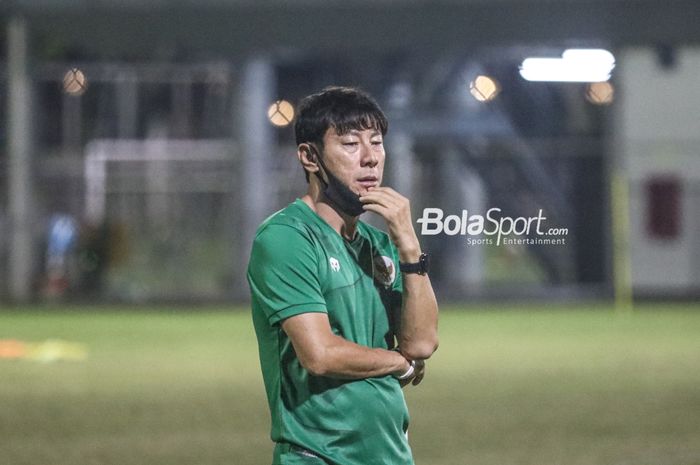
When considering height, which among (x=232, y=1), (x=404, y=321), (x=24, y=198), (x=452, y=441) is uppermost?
(x=232, y=1)

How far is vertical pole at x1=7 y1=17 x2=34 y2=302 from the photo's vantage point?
102 ft

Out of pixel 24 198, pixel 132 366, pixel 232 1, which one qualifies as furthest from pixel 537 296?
pixel 132 366

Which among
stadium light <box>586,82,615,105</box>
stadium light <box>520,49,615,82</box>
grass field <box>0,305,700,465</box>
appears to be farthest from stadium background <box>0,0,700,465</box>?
stadium light <box>520,49,615,82</box>

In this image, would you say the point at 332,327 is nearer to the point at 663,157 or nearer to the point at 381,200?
the point at 381,200

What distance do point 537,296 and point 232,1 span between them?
901cm

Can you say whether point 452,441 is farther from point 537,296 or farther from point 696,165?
point 696,165

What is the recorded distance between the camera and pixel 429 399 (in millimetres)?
14141

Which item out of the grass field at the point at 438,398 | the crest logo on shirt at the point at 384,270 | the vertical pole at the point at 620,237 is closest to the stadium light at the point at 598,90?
the grass field at the point at 438,398

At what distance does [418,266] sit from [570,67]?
1.09 meters

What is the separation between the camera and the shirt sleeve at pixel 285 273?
13.7ft

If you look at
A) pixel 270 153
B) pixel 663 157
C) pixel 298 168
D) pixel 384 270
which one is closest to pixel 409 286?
pixel 384 270

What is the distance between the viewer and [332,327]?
14.1ft

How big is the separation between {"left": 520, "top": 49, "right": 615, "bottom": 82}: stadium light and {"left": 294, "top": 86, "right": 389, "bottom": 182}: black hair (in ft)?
2.45

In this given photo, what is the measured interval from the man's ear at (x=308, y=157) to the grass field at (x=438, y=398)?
20.7 ft
